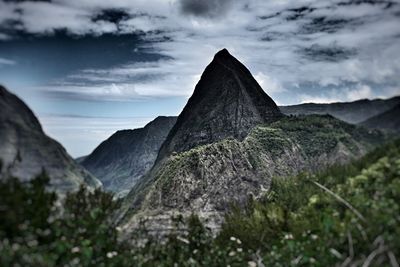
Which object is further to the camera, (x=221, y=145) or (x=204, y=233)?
(x=221, y=145)

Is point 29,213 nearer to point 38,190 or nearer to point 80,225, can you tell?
point 38,190

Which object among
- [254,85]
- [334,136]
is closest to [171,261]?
[334,136]

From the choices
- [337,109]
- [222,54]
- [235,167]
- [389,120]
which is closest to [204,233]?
[389,120]

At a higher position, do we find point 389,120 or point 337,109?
point 337,109

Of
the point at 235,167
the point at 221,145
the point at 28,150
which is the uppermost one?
the point at 28,150

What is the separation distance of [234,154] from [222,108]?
1328 inches

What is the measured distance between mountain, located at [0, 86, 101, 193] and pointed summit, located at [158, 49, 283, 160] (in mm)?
90190

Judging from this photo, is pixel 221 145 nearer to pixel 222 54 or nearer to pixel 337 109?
pixel 337 109

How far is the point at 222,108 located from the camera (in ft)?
400

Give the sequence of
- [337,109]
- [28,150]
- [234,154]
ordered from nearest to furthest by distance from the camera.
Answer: [28,150] → [234,154] → [337,109]

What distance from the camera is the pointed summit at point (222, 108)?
116 m

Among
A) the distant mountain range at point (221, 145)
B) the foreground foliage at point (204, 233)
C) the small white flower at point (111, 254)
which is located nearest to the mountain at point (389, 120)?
the distant mountain range at point (221, 145)

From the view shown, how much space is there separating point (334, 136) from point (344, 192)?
2562 inches

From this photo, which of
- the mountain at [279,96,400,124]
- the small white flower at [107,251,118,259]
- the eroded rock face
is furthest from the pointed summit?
the small white flower at [107,251,118,259]
